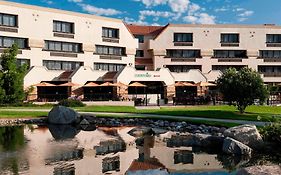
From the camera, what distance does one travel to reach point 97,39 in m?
61.5

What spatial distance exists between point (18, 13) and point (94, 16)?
12246mm

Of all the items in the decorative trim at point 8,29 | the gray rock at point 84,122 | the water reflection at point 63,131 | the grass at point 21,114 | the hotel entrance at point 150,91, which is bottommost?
the water reflection at point 63,131

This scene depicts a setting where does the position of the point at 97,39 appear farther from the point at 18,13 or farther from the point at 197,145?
the point at 197,145

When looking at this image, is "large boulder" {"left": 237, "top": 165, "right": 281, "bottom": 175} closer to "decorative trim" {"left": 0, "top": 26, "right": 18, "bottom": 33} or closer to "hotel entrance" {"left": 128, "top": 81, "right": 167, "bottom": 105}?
"hotel entrance" {"left": 128, "top": 81, "right": 167, "bottom": 105}

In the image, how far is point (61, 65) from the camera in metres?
57.8

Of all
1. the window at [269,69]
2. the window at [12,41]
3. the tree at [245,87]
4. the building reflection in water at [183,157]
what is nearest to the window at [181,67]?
the window at [269,69]

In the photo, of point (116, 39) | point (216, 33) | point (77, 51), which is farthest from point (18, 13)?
point (216, 33)

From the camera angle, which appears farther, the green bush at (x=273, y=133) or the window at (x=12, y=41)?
the window at (x=12, y=41)

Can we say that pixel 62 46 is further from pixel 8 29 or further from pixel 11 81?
pixel 11 81

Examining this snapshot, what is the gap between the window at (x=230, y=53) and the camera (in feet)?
232

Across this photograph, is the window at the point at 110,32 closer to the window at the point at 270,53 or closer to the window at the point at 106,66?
the window at the point at 106,66

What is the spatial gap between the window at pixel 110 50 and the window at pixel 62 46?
11.3 feet

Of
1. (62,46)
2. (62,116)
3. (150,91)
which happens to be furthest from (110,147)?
(150,91)

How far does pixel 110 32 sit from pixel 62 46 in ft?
29.6
